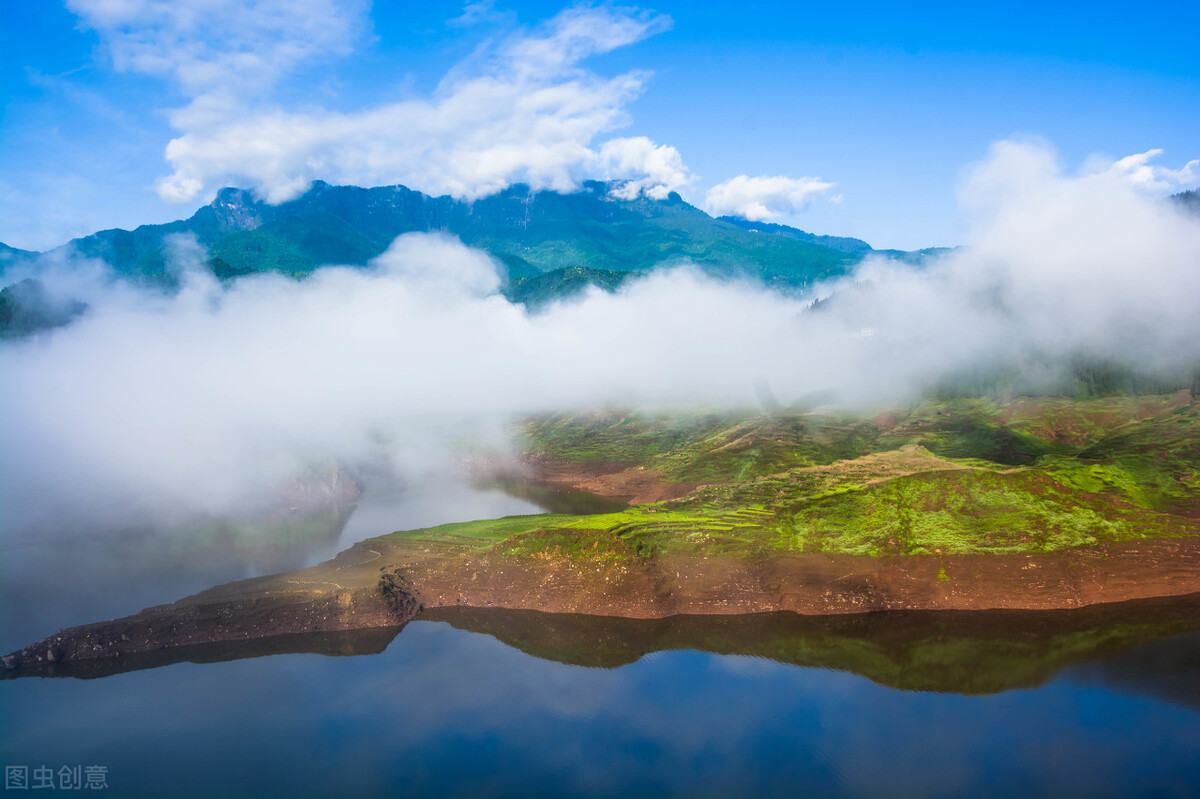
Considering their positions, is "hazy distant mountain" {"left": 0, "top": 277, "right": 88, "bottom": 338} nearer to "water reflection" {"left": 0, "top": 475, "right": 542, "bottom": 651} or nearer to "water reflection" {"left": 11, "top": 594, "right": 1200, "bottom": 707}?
"water reflection" {"left": 0, "top": 475, "right": 542, "bottom": 651}

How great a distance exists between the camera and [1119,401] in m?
130

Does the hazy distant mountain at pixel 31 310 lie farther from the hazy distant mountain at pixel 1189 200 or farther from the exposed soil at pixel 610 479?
the hazy distant mountain at pixel 1189 200

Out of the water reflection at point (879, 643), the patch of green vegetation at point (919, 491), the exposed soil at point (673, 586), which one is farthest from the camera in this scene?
the patch of green vegetation at point (919, 491)

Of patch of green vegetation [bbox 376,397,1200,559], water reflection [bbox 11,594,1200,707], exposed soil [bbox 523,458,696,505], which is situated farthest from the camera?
exposed soil [bbox 523,458,696,505]

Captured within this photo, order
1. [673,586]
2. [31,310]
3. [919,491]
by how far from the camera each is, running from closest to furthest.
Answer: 1. [673,586]
2. [919,491]
3. [31,310]

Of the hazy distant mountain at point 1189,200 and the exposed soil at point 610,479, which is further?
the hazy distant mountain at point 1189,200

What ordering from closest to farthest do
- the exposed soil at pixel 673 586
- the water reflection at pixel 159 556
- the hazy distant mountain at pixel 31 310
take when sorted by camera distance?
1. the exposed soil at pixel 673 586
2. the water reflection at pixel 159 556
3. the hazy distant mountain at pixel 31 310

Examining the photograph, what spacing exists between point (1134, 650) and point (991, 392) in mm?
103928

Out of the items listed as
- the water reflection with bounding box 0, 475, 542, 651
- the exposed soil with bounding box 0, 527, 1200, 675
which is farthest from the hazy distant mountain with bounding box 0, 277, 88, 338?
the exposed soil with bounding box 0, 527, 1200, 675

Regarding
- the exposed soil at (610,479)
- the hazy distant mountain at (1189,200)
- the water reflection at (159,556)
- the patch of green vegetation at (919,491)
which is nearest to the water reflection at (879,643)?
the patch of green vegetation at (919,491)

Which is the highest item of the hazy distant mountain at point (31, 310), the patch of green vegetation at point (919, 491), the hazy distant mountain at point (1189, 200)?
the hazy distant mountain at point (31, 310)

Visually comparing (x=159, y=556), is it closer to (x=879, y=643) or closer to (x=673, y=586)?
(x=673, y=586)

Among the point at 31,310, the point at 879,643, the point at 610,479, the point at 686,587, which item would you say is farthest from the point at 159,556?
the point at 31,310

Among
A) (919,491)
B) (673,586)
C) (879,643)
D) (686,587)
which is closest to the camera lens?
(879,643)
